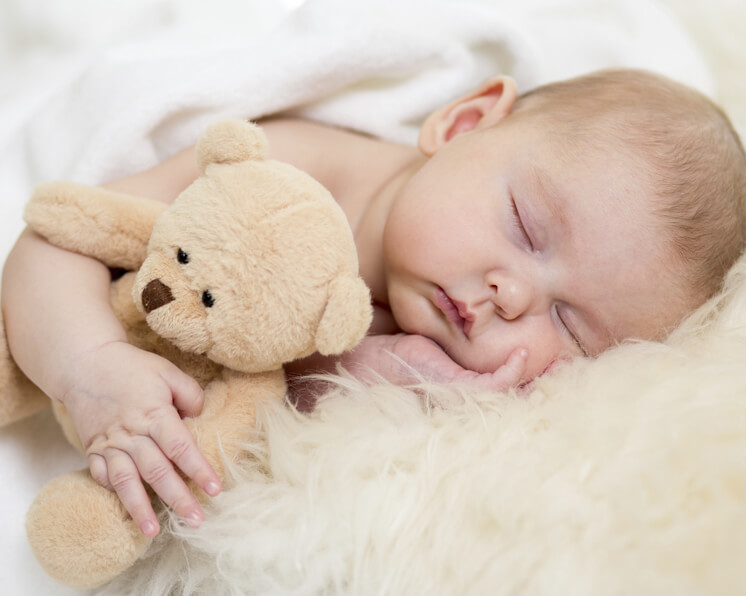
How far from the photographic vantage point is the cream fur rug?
634 millimetres

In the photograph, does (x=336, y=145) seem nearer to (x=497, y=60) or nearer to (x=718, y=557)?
(x=497, y=60)

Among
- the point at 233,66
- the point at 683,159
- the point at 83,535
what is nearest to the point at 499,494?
the point at 83,535

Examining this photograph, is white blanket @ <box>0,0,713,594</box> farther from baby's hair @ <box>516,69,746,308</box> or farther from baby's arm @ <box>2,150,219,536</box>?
baby's hair @ <box>516,69,746,308</box>

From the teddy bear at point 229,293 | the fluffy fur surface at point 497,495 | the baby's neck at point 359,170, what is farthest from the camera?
the baby's neck at point 359,170

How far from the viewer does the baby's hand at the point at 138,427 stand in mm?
748

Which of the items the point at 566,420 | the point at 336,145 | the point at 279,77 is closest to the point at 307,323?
the point at 566,420

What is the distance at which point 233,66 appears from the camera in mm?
1325

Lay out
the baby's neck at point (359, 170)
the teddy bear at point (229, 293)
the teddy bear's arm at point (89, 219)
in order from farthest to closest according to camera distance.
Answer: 1. the baby's neck at point (359, 170)
2. the teddy bear's arm at point (89, 219)
3. the teddy bear at point (229, 293)

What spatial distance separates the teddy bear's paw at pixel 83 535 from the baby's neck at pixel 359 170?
1.94ft

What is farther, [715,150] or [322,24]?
[322,24]

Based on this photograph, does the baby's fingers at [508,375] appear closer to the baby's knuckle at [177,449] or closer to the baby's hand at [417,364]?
the baby's hand at [417,364]

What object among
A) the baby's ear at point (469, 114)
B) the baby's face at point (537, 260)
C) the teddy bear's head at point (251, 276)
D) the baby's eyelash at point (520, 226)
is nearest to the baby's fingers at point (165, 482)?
the teddy bear's head at point (251, 276)

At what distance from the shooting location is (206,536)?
76 cm

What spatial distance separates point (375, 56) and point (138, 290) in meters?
0.86
